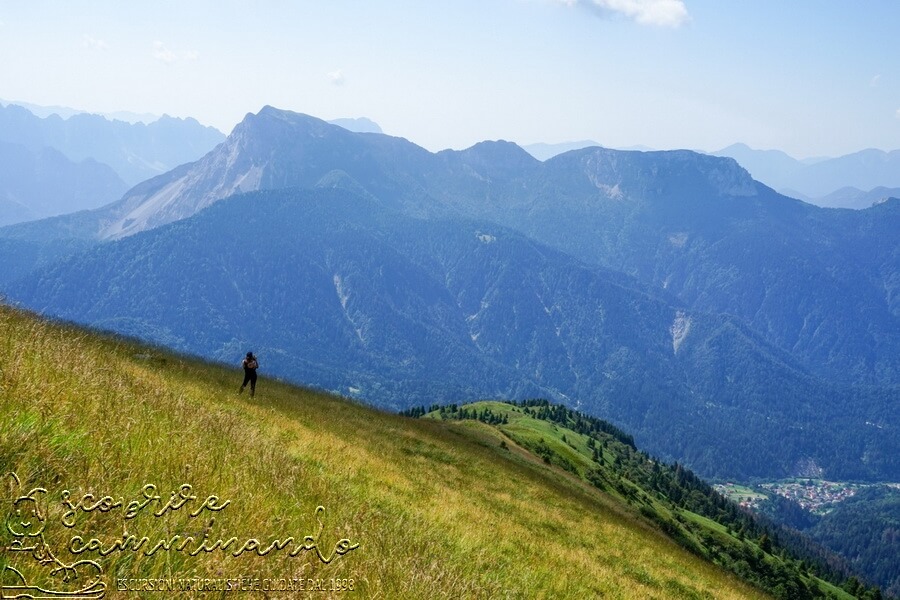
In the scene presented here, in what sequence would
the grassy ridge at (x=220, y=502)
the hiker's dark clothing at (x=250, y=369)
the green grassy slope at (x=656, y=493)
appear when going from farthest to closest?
1. the green grassy slope at (x=656, y=493)
2. the hiker's dark clothing at (x=250, y=369)
3. the grassy ridge at (x=220, y=502)

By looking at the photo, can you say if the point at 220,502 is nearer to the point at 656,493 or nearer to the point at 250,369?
the point at 250,369

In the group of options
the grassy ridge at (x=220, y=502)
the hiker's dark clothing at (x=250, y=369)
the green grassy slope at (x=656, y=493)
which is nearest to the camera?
the grassy ridge at (x=220, y=502)

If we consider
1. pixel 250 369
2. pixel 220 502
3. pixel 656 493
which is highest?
pixel 220 502

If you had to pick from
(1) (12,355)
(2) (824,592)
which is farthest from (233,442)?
(2) (824,592)

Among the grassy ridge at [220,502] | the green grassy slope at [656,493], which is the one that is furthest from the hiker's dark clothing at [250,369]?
the green grassy slope at [656,493]

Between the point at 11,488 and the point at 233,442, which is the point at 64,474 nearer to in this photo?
the point at 11,488

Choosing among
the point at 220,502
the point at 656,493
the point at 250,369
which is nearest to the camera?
the point at 220,502

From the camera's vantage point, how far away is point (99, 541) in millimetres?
3967

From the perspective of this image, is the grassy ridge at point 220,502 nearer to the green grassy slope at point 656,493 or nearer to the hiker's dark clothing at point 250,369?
the hiker's dark clothing at point 250,369

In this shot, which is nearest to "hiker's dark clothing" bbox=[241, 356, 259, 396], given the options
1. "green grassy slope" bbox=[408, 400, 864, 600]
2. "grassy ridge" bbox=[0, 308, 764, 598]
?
"grassy ridge" bbox=[0, 308, 764, 598]

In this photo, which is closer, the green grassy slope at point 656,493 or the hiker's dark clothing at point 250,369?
the hiker's dark clothing at point 250,369

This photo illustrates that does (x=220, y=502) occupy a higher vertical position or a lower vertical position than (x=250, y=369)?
higher

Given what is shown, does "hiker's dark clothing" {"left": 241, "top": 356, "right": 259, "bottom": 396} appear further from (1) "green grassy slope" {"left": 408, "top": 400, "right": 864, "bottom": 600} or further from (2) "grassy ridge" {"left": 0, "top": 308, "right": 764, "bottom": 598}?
(1) "green grassy slope" {"left": 408, "top": 400, "right": 864, "bottom": 600}

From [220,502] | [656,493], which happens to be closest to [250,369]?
[220,502]
